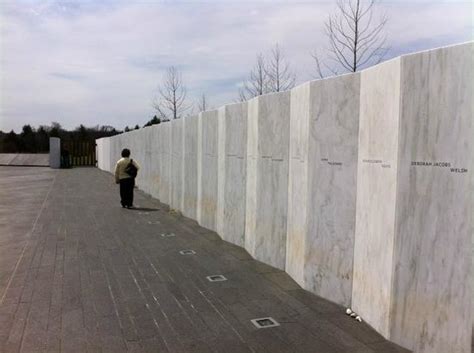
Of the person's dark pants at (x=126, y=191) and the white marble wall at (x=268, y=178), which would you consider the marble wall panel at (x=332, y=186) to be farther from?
the person's dark pants at (x=126, y=191)

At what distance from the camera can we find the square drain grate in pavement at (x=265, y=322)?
501 centimetres

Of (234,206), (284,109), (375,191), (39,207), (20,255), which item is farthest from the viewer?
(39,207)

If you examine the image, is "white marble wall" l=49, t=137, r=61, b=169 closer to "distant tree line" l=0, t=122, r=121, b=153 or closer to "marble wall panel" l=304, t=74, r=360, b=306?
"distant tree line" l=0, t=122, r=121, b=153

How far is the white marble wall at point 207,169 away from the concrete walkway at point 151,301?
703 mm

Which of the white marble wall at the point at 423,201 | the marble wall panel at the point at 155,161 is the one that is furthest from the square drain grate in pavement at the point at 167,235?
the marble wall panel at the point at 155,161

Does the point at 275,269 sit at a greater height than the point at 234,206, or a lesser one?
lesser

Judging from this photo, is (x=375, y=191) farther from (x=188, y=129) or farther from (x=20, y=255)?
(x=188, y=129)

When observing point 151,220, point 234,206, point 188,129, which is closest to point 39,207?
point 151,220

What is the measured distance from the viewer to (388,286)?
4.64 m

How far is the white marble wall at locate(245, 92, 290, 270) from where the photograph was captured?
23.9ft

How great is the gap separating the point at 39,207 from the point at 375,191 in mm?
12558

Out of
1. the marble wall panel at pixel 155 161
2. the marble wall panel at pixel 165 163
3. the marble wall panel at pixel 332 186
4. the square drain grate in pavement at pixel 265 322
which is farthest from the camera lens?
the marble wall panel at pixel 155 161

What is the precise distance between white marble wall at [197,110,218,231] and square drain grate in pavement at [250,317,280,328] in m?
5.46

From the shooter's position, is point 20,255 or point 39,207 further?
point 39,207
